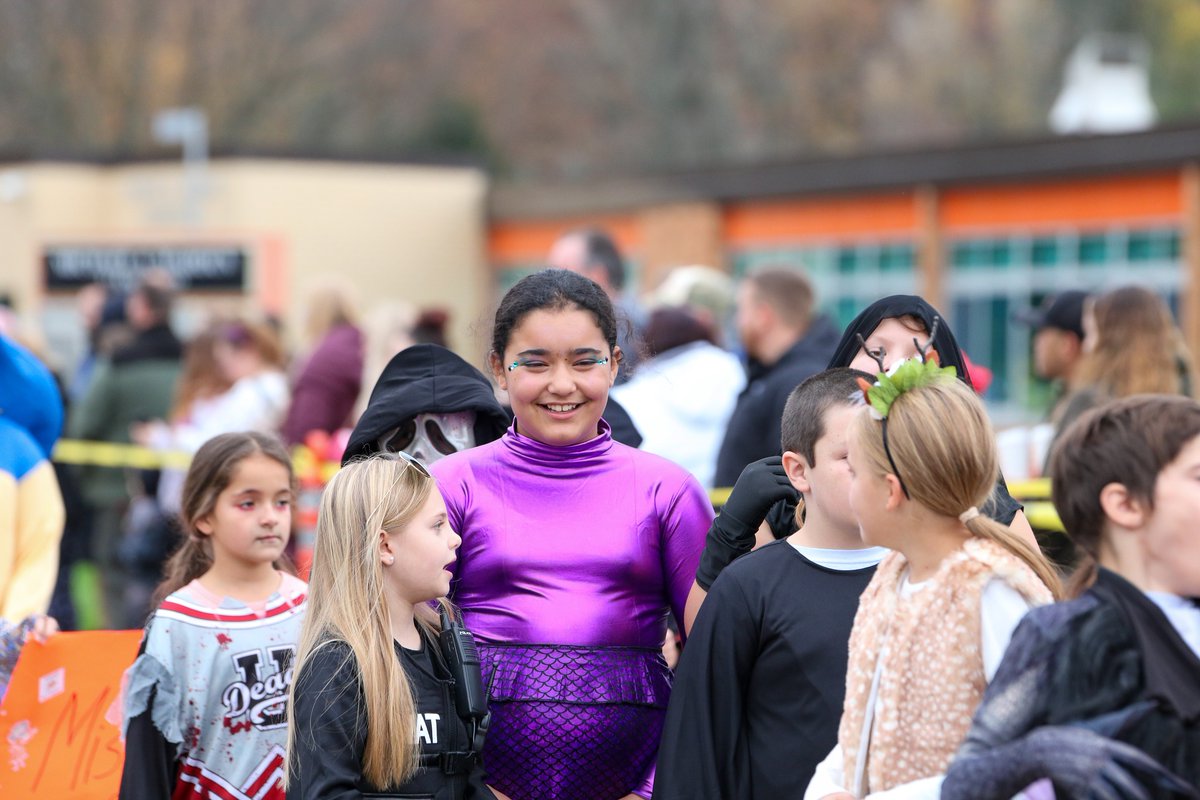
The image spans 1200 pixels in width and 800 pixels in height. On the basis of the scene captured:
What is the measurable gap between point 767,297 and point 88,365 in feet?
26.7

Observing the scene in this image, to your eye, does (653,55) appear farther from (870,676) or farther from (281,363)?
(870,676)

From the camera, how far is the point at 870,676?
3008 mm

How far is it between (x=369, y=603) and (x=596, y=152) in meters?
49.9

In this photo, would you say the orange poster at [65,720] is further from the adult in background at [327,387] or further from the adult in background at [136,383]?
the adult in background at [136,383]

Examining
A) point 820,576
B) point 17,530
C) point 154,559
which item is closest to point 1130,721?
point 820,576

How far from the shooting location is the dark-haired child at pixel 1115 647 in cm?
254

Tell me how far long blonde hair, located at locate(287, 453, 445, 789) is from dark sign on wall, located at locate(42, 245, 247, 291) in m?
23.8

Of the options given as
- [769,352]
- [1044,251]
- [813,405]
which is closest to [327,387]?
[769,352]

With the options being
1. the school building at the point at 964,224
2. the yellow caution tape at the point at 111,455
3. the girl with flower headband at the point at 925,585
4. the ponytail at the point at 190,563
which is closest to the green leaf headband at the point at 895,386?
the girl with flower headband at the point at 925,585

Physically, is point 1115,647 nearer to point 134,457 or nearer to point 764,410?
point 764,410

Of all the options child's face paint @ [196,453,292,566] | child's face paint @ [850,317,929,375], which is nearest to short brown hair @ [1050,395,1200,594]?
child's face paint @ [850,317,929,375]

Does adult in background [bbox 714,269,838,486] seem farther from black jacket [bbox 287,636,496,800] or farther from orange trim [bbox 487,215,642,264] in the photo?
orange trim [bbox 487,215,642,264]

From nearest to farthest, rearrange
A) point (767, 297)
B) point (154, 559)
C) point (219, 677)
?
point (219, 677) → point (767, 297) → point (154, 559)

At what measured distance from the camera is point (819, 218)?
22.7 m
